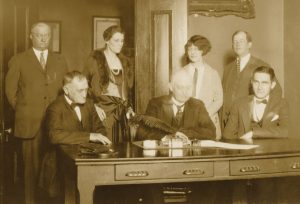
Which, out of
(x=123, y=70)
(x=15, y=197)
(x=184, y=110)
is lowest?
(x=15, y=197)

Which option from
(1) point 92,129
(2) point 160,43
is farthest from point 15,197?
(2) point 160,43

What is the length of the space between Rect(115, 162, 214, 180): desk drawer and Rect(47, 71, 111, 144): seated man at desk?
733 mm

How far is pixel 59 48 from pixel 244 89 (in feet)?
14.3

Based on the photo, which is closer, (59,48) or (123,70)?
(123,70)

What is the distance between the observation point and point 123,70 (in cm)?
471

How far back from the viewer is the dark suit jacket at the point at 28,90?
465 centimetres

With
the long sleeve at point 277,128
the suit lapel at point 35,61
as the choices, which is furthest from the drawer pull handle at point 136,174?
the suit lapel at point 35,61

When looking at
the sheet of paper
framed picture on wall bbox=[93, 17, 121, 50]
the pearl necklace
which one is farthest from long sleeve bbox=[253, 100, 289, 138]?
framed picture on wall bbox=[93, 17, 121, 50]

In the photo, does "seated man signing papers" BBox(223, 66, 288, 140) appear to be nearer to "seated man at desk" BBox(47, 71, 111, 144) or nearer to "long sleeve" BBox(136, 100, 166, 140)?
"long sleeve" BBox(136, 100, 166, 140)

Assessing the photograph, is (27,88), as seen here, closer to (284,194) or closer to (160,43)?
(160,43)

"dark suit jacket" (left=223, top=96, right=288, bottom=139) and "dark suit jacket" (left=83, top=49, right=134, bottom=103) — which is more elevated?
"dark suit jacket" (left=83, top=49, right=134, bottom=103)

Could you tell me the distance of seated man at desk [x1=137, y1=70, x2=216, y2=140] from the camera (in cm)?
381

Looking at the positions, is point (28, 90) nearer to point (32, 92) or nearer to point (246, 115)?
point (32, 92)

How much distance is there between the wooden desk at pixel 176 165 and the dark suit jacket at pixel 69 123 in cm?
25
